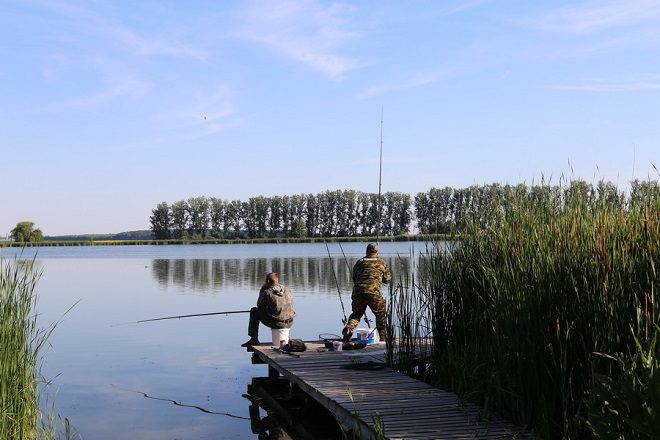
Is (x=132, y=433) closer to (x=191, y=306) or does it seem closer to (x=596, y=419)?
(x=596, y=419)

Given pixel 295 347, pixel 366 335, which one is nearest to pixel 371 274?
pixel 366 335

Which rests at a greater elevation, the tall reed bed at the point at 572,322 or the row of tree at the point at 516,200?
the row of tree at the point at 516,200

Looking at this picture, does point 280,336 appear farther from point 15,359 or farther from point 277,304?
point 15,359

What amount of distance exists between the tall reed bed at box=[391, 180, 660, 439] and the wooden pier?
0.21 metres

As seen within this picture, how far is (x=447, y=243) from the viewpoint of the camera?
9258 mm

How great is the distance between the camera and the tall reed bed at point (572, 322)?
185 inches

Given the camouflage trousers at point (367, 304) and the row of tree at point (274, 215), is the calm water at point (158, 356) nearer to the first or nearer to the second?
the camouflage trousers at point (367, 304)

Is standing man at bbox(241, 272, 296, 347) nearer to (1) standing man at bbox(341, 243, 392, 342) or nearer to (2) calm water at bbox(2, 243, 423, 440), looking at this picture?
(1) standing man at bbox(341, 243, 392, 342)

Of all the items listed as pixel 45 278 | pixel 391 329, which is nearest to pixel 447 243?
pixel 391 329

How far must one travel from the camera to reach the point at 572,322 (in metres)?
5.73

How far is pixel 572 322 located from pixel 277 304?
599 cm

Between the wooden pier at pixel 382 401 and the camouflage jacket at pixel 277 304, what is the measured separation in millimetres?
884

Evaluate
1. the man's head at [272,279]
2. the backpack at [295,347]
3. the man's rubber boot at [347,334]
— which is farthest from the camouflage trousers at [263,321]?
the man's rubber boot at [347,334]

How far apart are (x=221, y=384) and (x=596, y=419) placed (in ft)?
27.9
